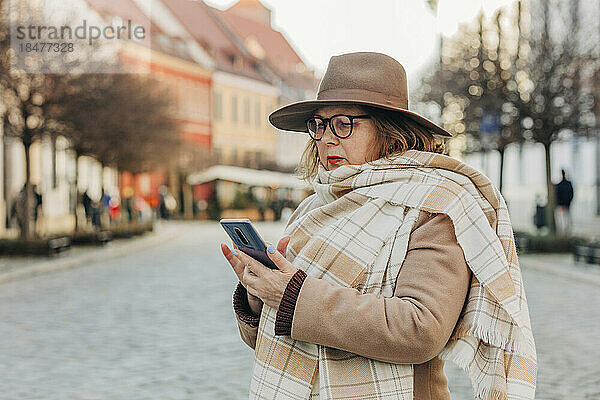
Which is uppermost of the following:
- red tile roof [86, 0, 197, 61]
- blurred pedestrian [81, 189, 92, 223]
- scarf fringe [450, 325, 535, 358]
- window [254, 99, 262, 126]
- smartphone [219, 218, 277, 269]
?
red tile roof [86, 0, 197, 61]

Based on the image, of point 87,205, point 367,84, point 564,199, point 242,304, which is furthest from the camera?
point 87,205

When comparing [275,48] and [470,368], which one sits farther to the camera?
[275,48]

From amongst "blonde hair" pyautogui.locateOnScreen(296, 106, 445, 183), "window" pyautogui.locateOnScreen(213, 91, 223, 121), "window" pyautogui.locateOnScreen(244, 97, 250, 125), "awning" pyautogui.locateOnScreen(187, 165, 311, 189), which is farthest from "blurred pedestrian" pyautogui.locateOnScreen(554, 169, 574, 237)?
"window" pyautogui.locateOnScreen(244, 97, 250, 125)

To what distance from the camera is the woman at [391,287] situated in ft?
7.91

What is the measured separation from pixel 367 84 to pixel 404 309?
0.66 metres

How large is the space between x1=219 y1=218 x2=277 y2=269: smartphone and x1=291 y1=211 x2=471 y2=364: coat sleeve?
4.9 inches

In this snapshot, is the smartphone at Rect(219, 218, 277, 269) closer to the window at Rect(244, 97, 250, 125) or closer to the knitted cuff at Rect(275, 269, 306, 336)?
the knitted cuff at Rect(275, 269, 306, 336)

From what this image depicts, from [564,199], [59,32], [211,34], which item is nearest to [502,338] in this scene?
[59,32]

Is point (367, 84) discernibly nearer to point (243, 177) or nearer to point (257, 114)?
point (243, 177)

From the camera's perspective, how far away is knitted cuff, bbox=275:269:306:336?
2467mm

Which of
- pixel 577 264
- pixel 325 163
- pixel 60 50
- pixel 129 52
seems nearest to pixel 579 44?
pixel 577 264

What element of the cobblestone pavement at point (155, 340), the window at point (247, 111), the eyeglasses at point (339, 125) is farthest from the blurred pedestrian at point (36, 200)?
the window at point (247, 111)

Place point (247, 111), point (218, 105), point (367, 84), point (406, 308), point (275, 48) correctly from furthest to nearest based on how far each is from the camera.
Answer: point (275, 48) < point (247, 111) < point (218, 105) < point (367, 84) < point (406, 308)

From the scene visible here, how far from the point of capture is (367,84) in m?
2.74
